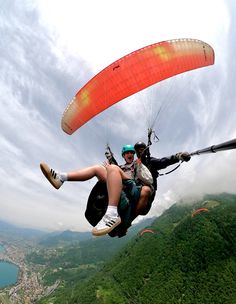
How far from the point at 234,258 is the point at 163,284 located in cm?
2714

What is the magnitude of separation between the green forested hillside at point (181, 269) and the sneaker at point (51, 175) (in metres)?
88.5

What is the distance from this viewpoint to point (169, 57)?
27.8 feet

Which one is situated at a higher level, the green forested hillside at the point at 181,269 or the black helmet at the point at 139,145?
the black helmet at the point at 139,145

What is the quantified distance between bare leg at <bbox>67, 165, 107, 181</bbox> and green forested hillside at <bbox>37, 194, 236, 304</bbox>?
A: 289 feet

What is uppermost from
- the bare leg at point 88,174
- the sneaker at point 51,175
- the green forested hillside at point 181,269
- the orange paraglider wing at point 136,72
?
the orange paraglider wing at point 136,72

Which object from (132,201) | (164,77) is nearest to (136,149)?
(132,201)

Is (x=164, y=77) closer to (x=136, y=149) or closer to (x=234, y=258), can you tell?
(x=136, y=149)

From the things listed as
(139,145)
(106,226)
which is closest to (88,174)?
(106,226)

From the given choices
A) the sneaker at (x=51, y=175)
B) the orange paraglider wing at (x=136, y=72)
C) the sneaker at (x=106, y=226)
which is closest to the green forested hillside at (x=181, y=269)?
the orange paraglider wing at (x=136, y=72)

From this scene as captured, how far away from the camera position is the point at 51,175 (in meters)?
5.67

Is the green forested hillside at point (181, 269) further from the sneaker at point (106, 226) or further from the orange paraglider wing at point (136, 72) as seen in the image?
the sneaker at point (106, 226)

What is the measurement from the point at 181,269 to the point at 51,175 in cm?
10008

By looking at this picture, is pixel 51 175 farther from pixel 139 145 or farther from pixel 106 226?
pixel 139 145

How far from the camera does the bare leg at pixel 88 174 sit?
225 inches
